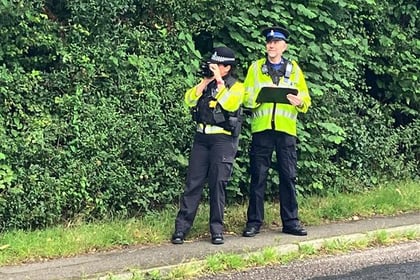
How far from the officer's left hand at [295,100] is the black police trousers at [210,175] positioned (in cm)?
69

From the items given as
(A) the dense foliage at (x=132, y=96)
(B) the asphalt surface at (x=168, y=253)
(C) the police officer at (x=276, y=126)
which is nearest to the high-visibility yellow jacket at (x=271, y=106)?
(C) the police officer at (x=276, y=126)

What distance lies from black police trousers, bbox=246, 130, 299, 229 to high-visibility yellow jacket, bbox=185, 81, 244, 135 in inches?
22.0

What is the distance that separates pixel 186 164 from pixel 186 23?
1729 millimetres

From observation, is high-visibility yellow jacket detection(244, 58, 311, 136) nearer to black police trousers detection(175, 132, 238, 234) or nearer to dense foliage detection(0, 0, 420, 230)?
black police trousers detection(175, 132, 238, 234)

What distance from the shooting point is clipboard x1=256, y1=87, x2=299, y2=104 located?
7.17 meters

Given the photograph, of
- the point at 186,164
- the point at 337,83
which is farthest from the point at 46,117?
the point at 337,83

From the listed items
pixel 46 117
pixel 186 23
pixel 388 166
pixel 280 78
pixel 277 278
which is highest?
pixel 186 23

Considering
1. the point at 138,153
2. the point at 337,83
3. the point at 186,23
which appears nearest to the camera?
the point at 138,153

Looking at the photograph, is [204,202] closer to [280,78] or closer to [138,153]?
[138,153]

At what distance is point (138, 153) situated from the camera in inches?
307

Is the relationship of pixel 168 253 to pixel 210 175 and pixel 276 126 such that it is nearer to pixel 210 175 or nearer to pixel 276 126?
pixel 210 175

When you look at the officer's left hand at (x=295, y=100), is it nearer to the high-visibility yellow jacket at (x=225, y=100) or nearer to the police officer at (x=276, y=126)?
the police officer at (x=276, y=126)

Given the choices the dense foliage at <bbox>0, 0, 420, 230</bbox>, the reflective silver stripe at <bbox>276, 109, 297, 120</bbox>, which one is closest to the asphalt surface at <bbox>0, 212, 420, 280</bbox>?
the dense foliage at <bbox>0, 0, 420, 230</bbox>

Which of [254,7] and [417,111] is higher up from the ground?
[254,7]
